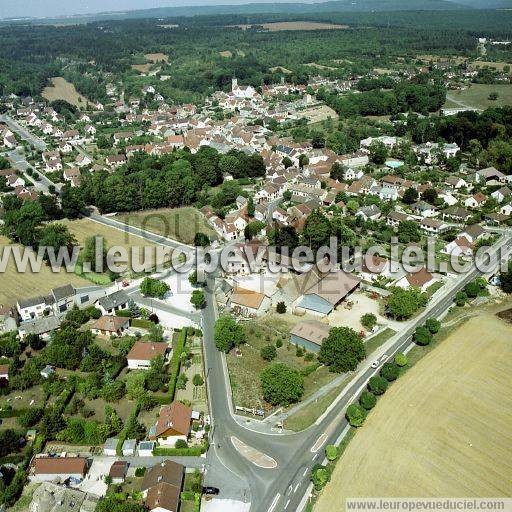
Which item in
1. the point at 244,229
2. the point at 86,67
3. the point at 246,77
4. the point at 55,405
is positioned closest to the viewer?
the point at 55,405

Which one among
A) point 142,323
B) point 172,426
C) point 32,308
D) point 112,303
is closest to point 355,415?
point 172,426

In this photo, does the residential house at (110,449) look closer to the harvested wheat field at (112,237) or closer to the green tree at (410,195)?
the harvested wheat field at (112,237)

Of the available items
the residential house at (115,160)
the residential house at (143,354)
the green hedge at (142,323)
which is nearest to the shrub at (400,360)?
the residential house at (143,354)

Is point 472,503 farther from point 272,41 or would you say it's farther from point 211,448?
point 272,41

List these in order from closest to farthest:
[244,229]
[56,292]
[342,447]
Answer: [342,447] < [56,292] < [244,229]

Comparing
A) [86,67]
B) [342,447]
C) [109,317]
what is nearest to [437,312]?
[342,447]

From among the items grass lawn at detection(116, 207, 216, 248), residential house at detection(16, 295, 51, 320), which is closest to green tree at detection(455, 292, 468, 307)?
grass lawn at detection(116, 207, 216, 248)

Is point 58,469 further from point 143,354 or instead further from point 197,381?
point 143,354
